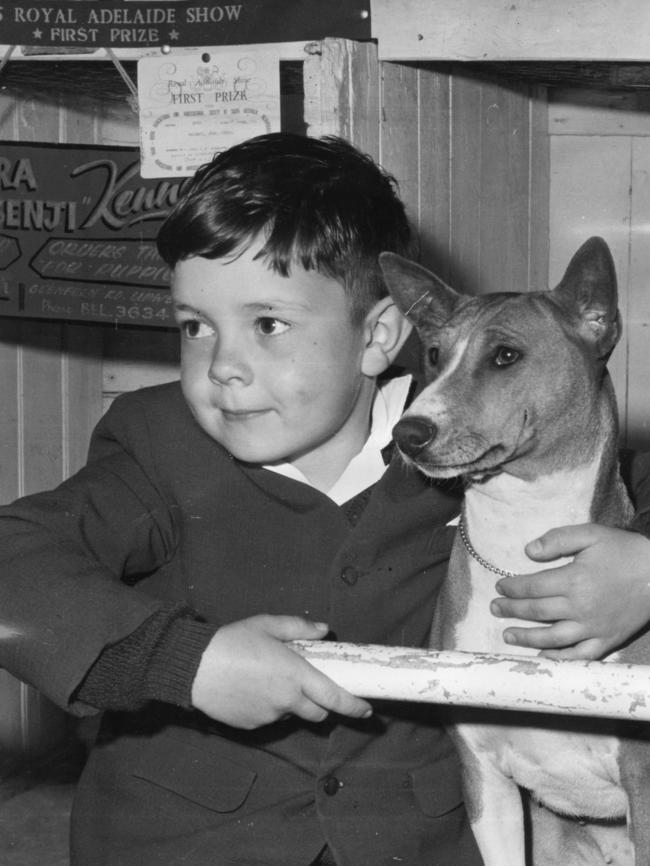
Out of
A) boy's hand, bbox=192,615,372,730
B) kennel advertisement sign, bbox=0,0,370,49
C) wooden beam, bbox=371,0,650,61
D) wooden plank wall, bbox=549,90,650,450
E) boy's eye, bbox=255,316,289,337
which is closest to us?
boy's hand, bbox=192,615,372,730

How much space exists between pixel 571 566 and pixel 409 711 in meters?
0.32

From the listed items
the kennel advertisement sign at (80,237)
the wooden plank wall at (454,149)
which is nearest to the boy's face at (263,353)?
the wooden plank wall at (454,149)

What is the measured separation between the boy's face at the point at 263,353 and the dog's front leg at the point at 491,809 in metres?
0.41

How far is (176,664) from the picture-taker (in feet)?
3.63

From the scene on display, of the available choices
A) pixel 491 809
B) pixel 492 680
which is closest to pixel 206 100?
pixel 491 809

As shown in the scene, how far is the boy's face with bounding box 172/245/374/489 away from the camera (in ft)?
4.32

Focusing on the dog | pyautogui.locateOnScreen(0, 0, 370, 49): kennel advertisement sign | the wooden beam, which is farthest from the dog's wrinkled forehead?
pyautogui.locateOnScreen(0, 0, 370, 49): kennel advertisement sign

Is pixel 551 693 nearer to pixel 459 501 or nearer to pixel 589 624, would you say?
pixel 589 624

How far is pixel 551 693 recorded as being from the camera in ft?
3.15

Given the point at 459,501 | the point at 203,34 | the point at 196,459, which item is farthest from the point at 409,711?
the point at 203,34

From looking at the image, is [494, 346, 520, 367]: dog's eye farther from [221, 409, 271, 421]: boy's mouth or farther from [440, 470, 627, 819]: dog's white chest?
[221, 409, 271, 421]: boy's mouth

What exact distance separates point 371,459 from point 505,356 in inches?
7.8

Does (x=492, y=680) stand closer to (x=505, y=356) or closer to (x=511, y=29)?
(x=505, y=356)

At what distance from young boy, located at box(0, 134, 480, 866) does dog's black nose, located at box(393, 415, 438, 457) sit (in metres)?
0.10
